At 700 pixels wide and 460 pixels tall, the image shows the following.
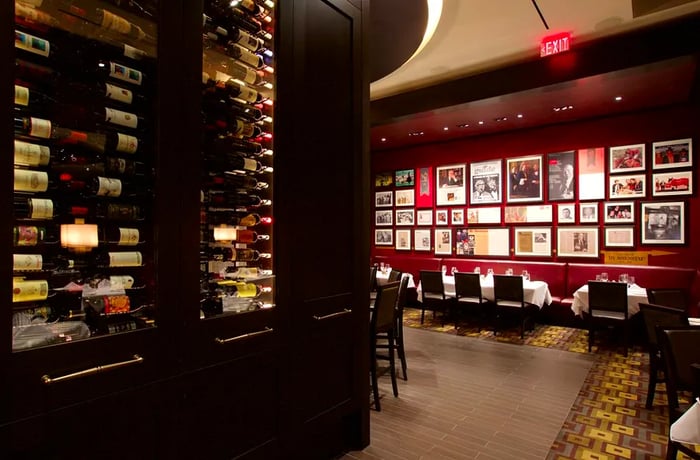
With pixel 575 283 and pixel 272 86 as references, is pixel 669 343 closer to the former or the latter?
pixel 272 86

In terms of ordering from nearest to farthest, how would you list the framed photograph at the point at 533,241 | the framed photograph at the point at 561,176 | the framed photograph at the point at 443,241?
the framed photograph at the point at 561,176, the framed photograph at the point at 533,241, the framed photograph at the point at 443,241

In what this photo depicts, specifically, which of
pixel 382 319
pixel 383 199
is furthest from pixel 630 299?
pixel 383 199

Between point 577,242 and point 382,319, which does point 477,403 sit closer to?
point 382,319

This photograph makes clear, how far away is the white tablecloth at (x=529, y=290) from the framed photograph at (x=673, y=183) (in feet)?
7.40

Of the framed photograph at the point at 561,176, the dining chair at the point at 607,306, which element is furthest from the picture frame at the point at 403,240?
the dining chair at the point at 607,306

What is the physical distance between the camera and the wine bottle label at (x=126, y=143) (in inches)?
66.8

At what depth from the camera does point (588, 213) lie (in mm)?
7023

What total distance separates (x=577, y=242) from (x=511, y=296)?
1886 millimetres

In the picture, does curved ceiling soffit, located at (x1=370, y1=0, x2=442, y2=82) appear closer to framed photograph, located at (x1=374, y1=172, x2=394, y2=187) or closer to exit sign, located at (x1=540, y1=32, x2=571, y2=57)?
exit sign, located at (x1=540, y1=32, x2=571, y2=57)

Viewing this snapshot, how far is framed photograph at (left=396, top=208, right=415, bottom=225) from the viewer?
360 inches

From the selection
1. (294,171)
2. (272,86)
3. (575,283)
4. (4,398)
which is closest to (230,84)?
(272,86)

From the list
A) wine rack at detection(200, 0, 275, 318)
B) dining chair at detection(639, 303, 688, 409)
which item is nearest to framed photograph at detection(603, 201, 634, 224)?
dining chair at detection(639, 303, 688, 409)

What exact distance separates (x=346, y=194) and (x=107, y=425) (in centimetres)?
179

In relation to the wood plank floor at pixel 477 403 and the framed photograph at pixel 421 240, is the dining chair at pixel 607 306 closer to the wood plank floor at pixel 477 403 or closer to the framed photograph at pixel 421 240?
the wood plank floor at pixel 477 403
